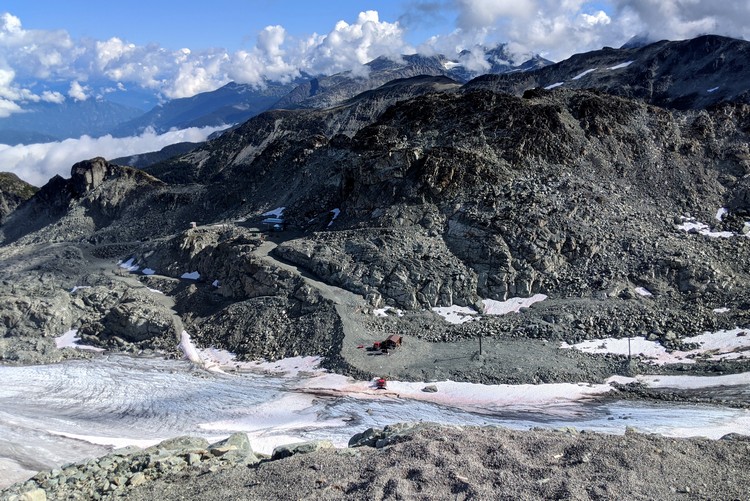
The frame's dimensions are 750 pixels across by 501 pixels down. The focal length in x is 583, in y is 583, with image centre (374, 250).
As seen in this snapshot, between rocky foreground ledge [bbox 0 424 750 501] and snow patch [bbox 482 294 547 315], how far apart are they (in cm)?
2056

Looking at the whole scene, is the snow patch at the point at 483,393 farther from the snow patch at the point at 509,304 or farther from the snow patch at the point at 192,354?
the snow patch at the point at 509,304

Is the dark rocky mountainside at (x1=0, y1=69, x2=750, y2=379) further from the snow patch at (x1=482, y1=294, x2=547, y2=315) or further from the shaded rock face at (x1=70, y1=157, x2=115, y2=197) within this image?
the shaded rock face at (x1=70, y1=157, x2=115, y2=197)

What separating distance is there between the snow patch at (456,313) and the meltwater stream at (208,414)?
968 centimetres

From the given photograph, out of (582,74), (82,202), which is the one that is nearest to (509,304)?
(82,202)

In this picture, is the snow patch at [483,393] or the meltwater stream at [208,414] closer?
the meltwater stream at [208,414]

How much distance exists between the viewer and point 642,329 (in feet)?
124

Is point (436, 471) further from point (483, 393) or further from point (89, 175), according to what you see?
point (89, 175)

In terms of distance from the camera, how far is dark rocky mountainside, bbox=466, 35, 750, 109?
357 feet

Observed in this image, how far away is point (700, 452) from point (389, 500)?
34.5 feet

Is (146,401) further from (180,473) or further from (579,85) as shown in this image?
(579,85)

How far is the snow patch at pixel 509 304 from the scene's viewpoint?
41469mm

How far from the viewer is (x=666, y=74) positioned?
124000 mm

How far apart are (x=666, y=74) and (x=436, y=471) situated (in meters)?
130

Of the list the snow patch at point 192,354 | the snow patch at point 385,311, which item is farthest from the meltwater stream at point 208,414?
the snow patch at point 385,311
